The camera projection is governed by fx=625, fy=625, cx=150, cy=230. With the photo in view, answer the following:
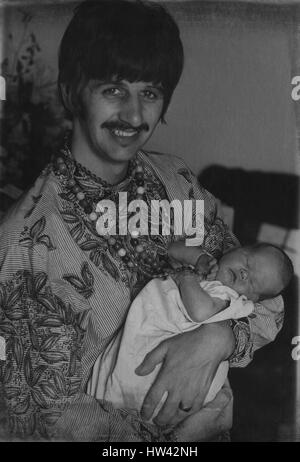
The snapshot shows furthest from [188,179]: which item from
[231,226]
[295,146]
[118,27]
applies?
[118,27]

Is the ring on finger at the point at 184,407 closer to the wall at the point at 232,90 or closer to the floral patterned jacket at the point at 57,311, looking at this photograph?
the floral patterned jacket at the point at 57,311

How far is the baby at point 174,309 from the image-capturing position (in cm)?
138

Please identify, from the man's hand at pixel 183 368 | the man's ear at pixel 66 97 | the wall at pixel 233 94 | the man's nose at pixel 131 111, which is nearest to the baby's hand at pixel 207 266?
the man's hand at pixel 183 368

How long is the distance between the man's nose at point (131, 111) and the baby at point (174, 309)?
36cm

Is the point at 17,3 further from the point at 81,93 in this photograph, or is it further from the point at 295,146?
the point at 295,146

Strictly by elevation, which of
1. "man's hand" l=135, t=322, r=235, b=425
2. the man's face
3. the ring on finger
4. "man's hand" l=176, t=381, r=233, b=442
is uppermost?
the man's face

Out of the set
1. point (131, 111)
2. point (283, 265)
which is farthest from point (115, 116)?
point (283, 265)

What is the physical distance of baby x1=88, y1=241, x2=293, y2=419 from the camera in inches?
54.2

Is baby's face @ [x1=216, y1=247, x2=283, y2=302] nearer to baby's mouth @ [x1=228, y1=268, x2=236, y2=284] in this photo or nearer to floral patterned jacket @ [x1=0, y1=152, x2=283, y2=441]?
baby's mouth @ [x1=228, y1=268, x2=236, y2=284]

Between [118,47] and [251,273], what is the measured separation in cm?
58

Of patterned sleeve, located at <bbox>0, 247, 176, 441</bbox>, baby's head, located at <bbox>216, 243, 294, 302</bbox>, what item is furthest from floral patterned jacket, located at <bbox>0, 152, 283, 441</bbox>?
baby's head, located at <bbox>216, 243, 294, 302</bbox>

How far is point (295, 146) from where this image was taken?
4.93 feet

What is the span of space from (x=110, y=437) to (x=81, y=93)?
2.58 ft

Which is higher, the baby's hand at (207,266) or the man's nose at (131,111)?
the man's nose at (131,111)
